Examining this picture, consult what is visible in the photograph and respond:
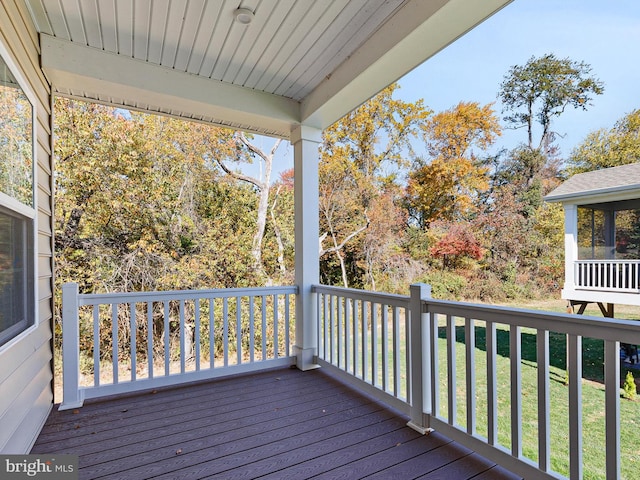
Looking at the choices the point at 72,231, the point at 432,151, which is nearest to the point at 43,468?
the point at 72,231

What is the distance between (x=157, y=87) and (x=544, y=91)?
33.0 feet

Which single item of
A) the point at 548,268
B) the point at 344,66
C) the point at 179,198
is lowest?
the point at 548,268

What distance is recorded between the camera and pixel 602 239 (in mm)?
5395

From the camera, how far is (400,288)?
844cm

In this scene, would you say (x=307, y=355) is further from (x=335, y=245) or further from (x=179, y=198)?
(x=335, y=245)

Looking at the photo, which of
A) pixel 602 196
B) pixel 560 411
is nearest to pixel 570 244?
pixel 602 196

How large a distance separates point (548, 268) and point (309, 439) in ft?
23.9

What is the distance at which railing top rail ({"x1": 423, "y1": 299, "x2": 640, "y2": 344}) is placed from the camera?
4.04 ft

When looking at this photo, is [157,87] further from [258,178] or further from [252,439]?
[258,178]

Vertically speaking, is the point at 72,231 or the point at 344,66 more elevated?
the point at 344,66

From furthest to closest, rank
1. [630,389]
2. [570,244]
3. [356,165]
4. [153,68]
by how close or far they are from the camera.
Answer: [356,165] → [570,244] → [630,389] → [153,68]

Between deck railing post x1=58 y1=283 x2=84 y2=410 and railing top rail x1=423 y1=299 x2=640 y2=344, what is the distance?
2737mm

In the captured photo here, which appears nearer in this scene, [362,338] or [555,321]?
[555,321]

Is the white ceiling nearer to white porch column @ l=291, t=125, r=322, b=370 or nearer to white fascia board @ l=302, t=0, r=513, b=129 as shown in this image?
white fascia board @ l=302, t=0, r=513, b=129
